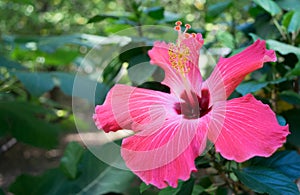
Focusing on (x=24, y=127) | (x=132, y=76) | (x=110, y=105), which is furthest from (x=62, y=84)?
(x=110, y=105)

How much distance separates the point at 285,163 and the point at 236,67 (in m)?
0.20

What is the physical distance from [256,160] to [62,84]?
618mm

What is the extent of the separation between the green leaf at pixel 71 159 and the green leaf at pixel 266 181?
42cm

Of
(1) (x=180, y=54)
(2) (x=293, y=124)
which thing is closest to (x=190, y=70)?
(1) (x=180, y=54)

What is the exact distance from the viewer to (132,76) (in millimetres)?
725

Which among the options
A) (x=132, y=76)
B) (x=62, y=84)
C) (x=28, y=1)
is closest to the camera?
(x=132, y=76)

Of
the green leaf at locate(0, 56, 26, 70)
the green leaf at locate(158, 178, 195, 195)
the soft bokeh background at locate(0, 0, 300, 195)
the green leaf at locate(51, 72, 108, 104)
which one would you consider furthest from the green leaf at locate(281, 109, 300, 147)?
the green leaf at locate(0, 56, 26, 70)

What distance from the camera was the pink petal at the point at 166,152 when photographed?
434 millimetres

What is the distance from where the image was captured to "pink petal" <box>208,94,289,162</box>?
431 millimetres

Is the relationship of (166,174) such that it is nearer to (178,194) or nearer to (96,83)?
(178,194)

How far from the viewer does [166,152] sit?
46 centimetres

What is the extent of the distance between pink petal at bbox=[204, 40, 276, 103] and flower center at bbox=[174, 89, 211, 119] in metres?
0.02

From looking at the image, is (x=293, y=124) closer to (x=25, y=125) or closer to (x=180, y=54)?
(x=180, y=54)

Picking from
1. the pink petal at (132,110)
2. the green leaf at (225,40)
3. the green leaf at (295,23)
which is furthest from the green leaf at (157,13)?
the pink petal at (132,110)
